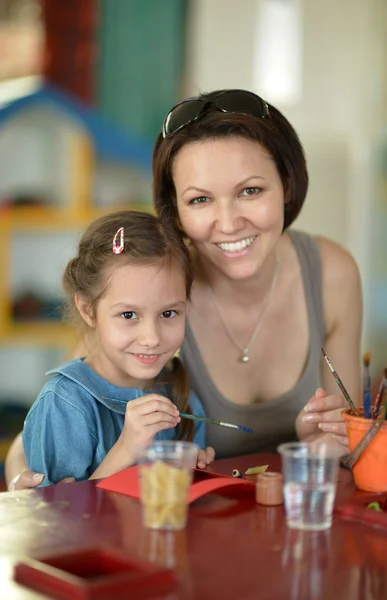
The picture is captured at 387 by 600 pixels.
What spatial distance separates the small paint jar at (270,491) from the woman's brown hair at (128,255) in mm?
563

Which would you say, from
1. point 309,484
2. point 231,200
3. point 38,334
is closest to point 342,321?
point 231,200

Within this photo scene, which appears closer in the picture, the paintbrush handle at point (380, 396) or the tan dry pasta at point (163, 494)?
the tan dry pasta at point (163, 494)

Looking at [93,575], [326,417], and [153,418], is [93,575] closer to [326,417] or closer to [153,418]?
[153,418]

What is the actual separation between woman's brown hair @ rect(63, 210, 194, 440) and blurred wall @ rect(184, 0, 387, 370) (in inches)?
144

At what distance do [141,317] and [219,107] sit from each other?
491 mm

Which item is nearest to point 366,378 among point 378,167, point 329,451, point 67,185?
point 329,451

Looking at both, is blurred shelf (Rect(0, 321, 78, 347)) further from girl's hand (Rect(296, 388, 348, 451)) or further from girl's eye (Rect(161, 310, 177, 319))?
girl's hand (Rect(296, 388, 348, 451))

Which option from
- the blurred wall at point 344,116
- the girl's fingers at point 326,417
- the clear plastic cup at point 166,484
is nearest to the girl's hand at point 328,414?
the girl's fingers at point 326,417

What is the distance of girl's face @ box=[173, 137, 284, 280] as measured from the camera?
1814mm

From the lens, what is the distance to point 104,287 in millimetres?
1718

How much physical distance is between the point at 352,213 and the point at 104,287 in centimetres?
397

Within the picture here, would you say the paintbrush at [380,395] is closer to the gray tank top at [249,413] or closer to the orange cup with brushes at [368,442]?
the orange cup with brushes at [368,442]

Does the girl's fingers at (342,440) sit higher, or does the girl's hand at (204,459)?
the girl's fingers at (342,440)

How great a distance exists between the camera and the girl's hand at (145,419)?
1.46 m
